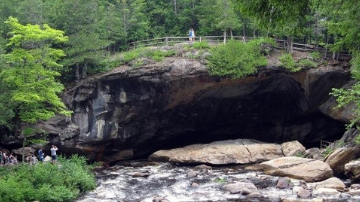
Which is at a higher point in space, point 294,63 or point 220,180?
point 294,63

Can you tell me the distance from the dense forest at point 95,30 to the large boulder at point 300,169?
4.45 metres

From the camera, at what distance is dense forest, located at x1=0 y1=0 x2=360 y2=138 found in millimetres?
11091

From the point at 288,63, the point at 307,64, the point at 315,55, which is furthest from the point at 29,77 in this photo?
the point at 315,55

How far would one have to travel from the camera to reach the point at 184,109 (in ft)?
106

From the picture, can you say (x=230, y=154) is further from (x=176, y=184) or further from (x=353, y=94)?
(x=353, y=94)

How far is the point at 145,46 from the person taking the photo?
111 ft

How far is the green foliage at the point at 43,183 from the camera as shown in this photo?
1897 cm

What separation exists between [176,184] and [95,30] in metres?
14.0

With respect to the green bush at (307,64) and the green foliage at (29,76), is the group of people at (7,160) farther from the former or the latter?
the green bush at (307,64)

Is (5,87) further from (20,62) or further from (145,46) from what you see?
(145,46)

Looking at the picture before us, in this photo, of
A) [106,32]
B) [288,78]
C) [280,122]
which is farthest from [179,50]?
[280,122]

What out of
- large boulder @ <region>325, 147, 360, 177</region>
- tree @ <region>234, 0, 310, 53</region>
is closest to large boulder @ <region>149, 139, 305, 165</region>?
large boulder @ <region>325, 147, 360, 177</region>

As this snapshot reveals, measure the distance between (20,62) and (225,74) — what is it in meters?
13.2

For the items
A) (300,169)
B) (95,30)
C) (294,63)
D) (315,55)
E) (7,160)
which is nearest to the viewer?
(300,169)
